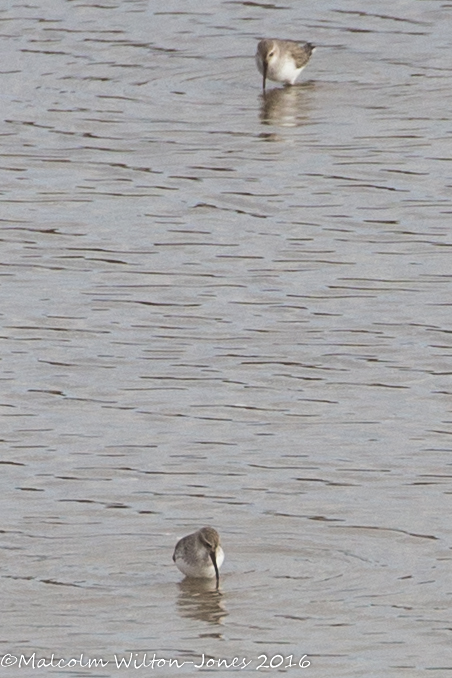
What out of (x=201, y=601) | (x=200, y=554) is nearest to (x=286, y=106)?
(x=201, y=601)

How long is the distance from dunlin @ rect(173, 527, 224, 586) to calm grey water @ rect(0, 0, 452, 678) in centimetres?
18

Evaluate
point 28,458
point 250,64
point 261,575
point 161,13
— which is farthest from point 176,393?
point 161,13

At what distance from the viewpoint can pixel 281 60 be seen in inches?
760

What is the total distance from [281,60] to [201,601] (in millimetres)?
10623

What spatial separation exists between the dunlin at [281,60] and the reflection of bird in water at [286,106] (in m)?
0.14

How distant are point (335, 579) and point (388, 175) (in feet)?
25.8

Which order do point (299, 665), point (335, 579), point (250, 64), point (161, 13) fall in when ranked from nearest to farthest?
point (299, 665) → point (335, 579) → point (250, 64) → point (161, 13)

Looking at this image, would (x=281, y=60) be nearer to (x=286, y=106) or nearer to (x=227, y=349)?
(x=286, y=106)

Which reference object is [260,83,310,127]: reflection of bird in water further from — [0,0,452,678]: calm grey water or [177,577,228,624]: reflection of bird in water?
[177,577,228,624]: reflection of bird in water

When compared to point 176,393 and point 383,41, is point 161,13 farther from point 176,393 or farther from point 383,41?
point 176,393

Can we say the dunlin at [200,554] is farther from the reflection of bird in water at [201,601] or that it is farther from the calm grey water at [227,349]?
the calm grey water at [227,349]

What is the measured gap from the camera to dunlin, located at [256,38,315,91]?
19.3 meters

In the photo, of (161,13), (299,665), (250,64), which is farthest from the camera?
(161,13)

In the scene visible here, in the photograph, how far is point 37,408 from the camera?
469 inches
